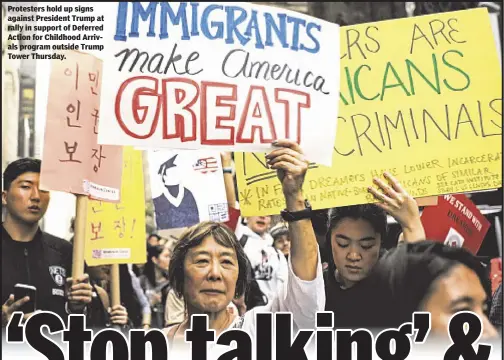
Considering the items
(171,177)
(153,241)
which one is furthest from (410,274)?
(153,241)

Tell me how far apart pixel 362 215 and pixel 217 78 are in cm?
83

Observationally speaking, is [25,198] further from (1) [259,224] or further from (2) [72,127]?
(1) [259,224]

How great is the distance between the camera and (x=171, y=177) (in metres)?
4.69

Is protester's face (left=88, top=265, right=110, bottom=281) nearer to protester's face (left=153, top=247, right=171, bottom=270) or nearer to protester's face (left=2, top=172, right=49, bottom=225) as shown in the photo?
protester's face (left=2, top=172, right=49, bottom=225)

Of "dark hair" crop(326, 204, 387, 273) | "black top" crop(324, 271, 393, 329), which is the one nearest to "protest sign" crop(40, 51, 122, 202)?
"dark hair" crop(326, 204, 387, 273)

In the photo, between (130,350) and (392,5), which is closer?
(130,350)

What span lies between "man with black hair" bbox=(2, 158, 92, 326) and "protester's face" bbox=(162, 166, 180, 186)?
0.66m

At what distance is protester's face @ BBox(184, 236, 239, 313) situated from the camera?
363cm

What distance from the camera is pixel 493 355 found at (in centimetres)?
365

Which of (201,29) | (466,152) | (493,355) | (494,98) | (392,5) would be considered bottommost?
(493,355)

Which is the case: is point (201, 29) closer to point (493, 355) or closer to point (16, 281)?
point (16, 281)

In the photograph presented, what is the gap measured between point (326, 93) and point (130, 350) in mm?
1331

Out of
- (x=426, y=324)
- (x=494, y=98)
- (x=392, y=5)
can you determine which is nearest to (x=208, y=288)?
(x=426, y=324)

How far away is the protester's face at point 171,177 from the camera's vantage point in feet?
15.3
